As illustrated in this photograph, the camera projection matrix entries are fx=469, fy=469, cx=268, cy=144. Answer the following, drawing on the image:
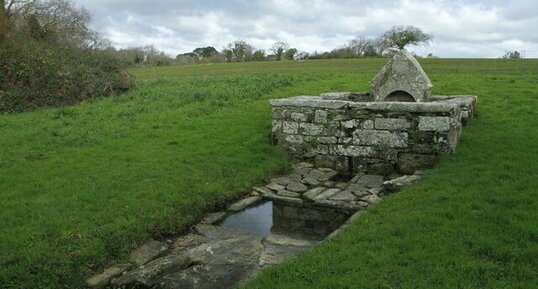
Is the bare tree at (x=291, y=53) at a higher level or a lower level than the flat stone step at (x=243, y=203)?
higher

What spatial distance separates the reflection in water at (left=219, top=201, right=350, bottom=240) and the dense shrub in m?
12.9

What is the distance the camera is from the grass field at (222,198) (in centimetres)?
536

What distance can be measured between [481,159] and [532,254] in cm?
454

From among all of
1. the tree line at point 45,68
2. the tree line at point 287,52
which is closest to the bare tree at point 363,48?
the tree line at point 287,52

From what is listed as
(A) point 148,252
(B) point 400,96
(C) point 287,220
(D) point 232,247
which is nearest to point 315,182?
(C) point 287,220

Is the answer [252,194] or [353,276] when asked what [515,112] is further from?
[353,276]

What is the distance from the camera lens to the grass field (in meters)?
5.36

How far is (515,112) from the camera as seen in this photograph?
44.6ft

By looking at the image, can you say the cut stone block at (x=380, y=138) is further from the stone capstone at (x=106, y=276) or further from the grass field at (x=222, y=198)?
the stone capstone at (x=106, y=276)

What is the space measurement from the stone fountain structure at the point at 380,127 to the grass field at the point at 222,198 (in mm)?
592

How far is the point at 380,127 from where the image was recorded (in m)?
10.7

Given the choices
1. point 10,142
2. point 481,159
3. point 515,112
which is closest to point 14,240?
point 10,142

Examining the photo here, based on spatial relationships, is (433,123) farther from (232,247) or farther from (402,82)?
(232,247)

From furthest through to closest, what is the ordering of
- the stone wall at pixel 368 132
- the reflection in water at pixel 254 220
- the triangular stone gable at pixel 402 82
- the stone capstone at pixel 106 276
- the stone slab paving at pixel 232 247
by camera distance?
the triangular stone gable at pixel 402 82 → the stone wall at pixel 368 132 → the reflection in water at pixel 254 220 → the stone slab paving at pixel 232 247 → the stone capstone at pixel 106 276
